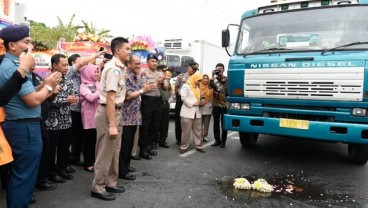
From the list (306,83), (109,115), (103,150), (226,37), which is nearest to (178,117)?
(226,37)

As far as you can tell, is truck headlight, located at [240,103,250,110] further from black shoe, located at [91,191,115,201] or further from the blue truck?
black shoe, located at [91,191,115,201]

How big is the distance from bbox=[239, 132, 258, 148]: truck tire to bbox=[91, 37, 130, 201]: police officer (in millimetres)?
3253

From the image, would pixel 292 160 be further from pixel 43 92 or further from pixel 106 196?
pixel 43 92

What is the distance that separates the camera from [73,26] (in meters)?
28.0

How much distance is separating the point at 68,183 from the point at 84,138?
91 centimetres

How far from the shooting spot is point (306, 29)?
4965mm

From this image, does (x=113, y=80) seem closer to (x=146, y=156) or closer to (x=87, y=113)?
(x=87, y=113)

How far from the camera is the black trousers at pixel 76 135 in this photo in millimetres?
4816

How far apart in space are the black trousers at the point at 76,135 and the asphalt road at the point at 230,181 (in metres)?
0.37

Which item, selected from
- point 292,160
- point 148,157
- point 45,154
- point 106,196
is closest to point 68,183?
point 45,154

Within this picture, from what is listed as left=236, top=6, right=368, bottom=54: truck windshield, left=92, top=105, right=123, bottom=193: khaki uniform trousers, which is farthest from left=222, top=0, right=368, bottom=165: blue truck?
left=92, top=105, right=123, bottom=193: khaki uniform trousers

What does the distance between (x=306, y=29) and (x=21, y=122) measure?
4.23 m

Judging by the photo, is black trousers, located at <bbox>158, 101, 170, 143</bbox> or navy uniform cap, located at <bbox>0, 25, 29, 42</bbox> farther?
black trousers, located at <bbox>158, 101, 170, 143</bbox>

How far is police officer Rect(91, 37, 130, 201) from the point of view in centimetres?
350
